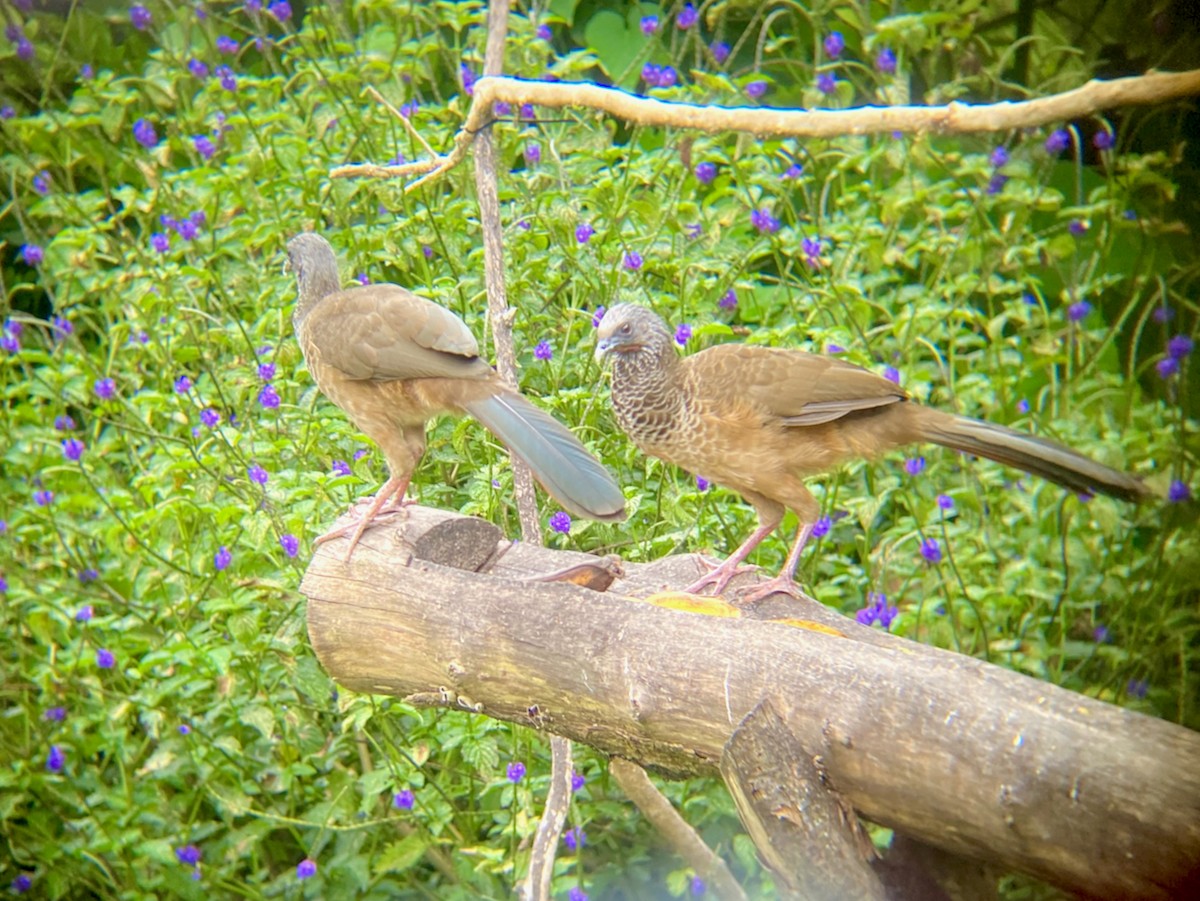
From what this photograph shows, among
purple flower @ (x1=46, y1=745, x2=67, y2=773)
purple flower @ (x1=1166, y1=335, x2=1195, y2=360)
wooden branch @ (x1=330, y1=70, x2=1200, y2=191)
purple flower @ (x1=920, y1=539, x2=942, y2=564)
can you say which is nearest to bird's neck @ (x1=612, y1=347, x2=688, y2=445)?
wooden branch @ (x1=330, y1=70, x2=1200, y2=191)

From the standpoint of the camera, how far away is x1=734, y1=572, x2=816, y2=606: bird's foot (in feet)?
9.29

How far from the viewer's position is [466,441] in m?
3.75

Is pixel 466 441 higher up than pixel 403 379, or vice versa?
pixel 403 379

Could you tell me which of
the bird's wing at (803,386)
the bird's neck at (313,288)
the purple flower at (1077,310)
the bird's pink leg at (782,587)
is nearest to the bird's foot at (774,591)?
the bird's pink leg at (782,587)

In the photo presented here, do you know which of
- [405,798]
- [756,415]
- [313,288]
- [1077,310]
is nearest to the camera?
[756,415]

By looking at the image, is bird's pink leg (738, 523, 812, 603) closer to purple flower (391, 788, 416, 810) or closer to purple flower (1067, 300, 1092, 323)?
purple flower (391, 788, 416, 810)

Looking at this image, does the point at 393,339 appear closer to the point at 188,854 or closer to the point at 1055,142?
the point at 188,854

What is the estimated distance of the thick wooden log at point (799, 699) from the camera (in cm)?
173

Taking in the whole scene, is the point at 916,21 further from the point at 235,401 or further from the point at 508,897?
the point at 508,897

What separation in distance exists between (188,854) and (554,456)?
171cm

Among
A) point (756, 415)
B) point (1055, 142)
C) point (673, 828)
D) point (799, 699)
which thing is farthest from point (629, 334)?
point (1055, 142)

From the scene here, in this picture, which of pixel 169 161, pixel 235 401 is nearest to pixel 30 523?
pixel 235 401

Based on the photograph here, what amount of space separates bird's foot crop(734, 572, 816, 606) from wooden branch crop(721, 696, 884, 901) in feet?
2.60

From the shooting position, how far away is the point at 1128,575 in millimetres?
3604
